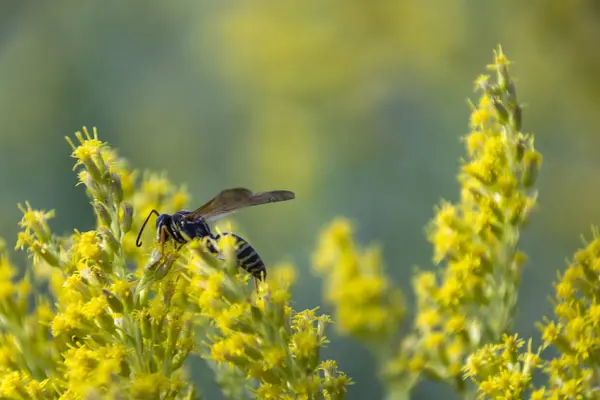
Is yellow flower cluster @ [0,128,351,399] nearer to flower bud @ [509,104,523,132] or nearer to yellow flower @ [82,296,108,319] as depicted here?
yellow flower @ [82,296,108,319]

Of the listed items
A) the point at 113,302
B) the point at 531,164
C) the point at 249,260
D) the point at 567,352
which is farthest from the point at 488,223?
the point at 113,302

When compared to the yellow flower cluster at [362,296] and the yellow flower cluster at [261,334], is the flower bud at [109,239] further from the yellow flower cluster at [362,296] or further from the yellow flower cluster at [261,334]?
the yellow flower cluster at [362,296]

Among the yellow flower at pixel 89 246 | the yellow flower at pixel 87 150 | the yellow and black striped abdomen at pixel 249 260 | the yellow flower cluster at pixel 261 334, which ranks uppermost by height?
the yellow flower at pixel 87 150

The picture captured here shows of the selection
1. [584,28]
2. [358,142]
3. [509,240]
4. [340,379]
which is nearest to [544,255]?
[584,28]

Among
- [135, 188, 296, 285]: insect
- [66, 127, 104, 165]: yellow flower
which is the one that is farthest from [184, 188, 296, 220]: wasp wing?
[66, 127, 104, 165]: yellow flower

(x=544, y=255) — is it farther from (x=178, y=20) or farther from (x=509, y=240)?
(x=178, y=20)

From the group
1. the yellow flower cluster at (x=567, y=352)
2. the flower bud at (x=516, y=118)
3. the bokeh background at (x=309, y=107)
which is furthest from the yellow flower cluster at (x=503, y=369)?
the bokeh background at (x=309, y=107)
